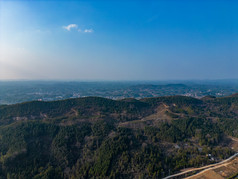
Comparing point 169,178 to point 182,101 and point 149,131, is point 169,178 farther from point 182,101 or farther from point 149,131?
point 182,101

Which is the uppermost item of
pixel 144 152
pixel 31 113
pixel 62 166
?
pixel 31 113

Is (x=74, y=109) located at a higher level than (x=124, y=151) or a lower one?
higher

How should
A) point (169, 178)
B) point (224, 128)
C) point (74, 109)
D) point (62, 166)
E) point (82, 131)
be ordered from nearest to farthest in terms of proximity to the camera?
point (169, 178) → point (62, 166) → point (82, 131) → point (224, 128) → point (74, 109)

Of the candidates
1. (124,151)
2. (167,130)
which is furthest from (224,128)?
(124,151)

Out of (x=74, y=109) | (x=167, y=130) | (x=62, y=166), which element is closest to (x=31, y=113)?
(x=74, y=109)

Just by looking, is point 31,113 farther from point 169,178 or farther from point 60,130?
point 169,178

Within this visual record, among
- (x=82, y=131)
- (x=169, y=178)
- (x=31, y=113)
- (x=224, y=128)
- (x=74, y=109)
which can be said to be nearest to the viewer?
(x=169, y=178)

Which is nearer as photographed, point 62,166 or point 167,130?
point 62,166
